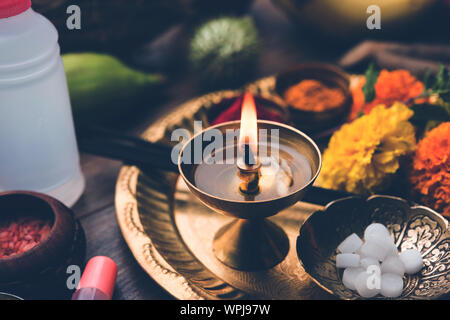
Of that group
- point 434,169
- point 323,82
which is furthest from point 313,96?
point 434,169

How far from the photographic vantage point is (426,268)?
1.86 feet

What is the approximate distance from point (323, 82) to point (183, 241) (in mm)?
398

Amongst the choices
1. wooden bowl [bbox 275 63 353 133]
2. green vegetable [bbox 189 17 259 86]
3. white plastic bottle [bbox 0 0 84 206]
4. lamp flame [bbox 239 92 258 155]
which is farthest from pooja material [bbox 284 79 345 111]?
white plastic bottle [bbox 0 0 84 206]

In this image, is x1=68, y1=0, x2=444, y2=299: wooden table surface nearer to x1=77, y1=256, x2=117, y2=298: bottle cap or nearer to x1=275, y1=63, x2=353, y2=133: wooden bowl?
x1=77, y1=256, x2=117, y2=298: bottle cap

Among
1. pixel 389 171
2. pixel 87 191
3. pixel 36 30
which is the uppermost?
pixel 36 30

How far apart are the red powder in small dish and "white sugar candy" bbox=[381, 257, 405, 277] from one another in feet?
1.22

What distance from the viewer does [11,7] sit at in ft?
1.92

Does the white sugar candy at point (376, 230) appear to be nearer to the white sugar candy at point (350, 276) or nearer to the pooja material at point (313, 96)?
the white sugar candy at point (350, 276)

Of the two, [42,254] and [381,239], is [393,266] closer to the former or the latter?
[381,239]

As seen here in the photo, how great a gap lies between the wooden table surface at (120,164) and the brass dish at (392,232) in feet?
0.58

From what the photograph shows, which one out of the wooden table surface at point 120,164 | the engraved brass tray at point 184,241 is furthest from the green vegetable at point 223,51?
the engraved brass tray at point 184,241
